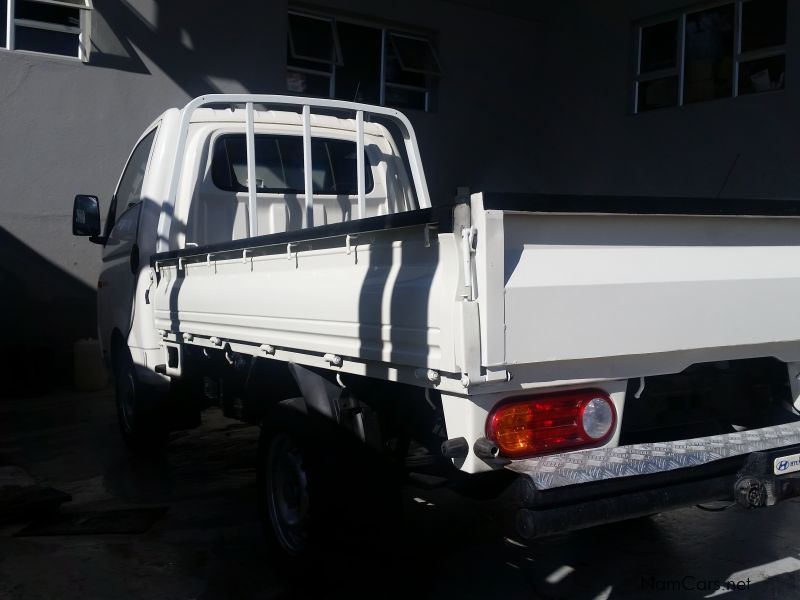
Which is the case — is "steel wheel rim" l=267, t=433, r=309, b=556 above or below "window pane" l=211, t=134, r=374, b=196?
below

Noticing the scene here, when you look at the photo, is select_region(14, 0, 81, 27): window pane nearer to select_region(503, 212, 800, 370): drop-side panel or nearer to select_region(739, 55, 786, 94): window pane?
select_region(739, 55, 786, 94): window pane

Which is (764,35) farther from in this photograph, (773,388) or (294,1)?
(773,388)

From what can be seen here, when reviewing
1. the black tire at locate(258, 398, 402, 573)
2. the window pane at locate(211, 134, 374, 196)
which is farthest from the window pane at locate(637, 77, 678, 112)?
the black tire at locate(258, 398, 402, 573)

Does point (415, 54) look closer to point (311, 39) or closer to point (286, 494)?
point (311, 39)

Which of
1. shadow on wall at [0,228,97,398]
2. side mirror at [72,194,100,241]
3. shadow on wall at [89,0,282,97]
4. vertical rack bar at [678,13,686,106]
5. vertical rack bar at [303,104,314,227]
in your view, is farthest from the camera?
vertical rack bar at [678,13,686,106]

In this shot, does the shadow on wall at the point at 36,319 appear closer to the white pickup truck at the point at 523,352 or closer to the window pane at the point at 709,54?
the white pickup truck at the point at 523,352

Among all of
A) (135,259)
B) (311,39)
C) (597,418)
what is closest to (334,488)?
(597,418)

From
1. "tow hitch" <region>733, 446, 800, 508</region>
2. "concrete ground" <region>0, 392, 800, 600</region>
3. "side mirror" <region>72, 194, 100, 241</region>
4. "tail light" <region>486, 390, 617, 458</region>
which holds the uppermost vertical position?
"side mirror" <region>72, 194, 100, 241</region>

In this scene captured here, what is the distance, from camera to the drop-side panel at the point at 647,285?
9.46ft

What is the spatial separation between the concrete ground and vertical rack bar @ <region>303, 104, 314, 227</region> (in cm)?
192

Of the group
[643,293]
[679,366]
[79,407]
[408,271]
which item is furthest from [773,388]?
[79,407]

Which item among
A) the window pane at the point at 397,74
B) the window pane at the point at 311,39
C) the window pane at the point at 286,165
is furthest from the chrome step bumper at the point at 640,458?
the window pane at the point at 397,74

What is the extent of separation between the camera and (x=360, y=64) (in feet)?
43.6

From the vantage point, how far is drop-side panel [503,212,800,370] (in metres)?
2.88
